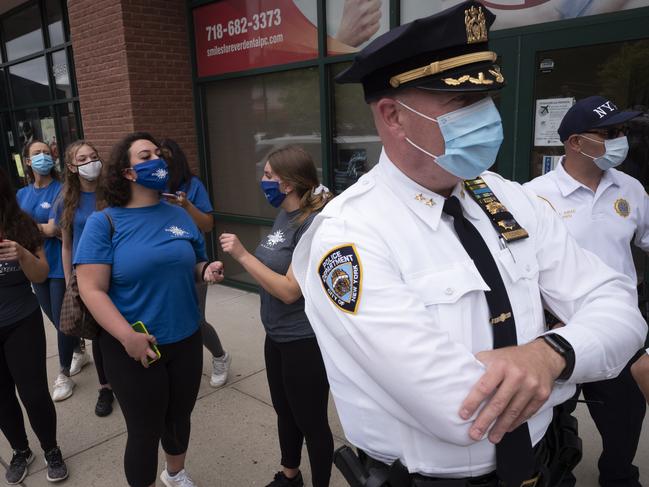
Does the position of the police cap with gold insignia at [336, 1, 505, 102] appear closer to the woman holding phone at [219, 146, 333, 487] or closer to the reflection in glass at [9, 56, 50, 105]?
the woman holding phone at [219, 146, 333, 487]

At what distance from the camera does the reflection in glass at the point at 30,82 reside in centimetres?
918

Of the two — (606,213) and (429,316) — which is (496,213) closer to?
(429,316)

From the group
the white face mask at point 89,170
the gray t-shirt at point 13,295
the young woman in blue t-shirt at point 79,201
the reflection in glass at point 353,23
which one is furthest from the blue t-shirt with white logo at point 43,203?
the reflection in glass at point 353,23

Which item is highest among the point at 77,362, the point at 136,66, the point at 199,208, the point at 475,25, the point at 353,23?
the point at 353,23

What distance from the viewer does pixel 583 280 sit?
4.46 ft

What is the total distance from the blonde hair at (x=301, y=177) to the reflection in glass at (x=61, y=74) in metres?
7.32

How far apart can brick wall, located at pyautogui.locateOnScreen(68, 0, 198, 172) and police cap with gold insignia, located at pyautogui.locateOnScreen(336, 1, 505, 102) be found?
5.78 meters

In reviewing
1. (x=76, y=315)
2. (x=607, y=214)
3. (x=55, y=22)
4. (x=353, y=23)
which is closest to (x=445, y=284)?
(x=607, y=214)

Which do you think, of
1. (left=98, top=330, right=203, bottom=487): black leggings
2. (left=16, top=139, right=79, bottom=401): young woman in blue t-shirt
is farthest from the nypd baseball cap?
(left=16, top=139, right=79, bottom=401): young woman in blue t-shirt

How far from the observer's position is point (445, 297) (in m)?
1.20

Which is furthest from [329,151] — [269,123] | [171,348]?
[171,348]

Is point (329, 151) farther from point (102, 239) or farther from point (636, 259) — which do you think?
point (102, 239)

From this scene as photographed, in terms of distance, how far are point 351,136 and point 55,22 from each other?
20.5ft

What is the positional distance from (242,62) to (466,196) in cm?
529
